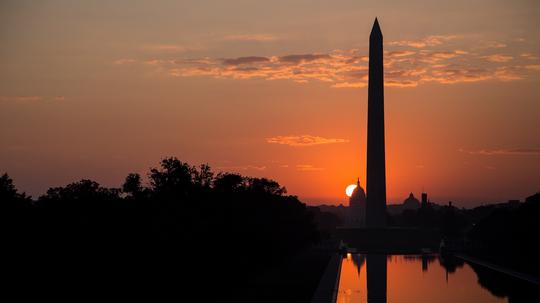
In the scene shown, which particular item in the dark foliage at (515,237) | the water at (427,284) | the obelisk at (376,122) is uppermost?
the obelisk at (376,122)

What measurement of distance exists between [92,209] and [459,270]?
108 feet

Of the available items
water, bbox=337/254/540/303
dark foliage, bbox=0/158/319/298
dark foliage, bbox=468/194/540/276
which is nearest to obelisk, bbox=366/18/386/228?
dark foliage, bbox=468/194/540/276

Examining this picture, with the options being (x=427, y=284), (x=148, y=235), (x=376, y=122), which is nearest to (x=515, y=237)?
(x=376, y=122)

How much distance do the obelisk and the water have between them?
25591 mm

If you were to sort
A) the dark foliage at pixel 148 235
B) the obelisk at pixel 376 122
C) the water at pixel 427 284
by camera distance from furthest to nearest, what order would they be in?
1. the obelisk at pixel 376 122
2. the water at pixel 427 284
3. the dark foliage at pixel 148 235

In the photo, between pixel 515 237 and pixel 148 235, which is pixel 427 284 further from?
pixel 515 237

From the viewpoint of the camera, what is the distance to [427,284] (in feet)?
178

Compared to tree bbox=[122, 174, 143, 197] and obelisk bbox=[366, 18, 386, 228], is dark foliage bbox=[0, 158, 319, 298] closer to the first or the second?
tree bbox=[122, 174, 143, 197]

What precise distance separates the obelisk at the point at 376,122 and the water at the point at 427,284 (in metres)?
25.6

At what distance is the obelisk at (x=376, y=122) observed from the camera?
99.2m

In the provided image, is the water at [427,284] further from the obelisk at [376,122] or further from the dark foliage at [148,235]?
the obelisk at [376,122]

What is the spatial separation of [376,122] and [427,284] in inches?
1876

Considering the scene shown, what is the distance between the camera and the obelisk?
99188 millimetres

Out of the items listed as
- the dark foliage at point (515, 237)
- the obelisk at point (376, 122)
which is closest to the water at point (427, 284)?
the dark foliage at point (515, 237)
